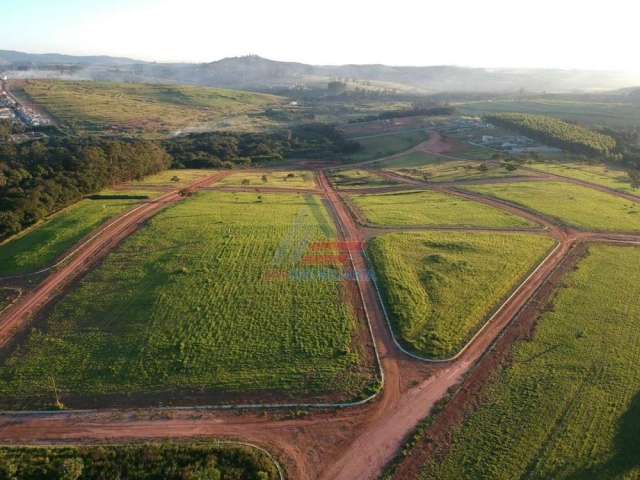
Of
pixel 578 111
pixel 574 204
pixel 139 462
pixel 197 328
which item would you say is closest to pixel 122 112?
pixel 197 328

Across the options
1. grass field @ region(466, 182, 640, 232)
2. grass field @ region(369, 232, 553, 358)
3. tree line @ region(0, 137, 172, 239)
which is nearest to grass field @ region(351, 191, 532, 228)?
grass field @ region(369, 232, 553, 358)

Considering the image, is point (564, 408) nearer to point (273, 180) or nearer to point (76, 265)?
point (76, 265)

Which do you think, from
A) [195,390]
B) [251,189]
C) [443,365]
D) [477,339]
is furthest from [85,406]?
[251,189]

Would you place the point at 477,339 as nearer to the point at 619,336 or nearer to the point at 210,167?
the point at 619,336

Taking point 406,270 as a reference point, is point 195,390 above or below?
below

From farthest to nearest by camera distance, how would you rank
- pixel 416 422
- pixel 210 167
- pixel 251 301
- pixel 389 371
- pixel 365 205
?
pixel 210 167, pixel 365 205, pixel 251 301, pixel 389 371, pixel 416 422
